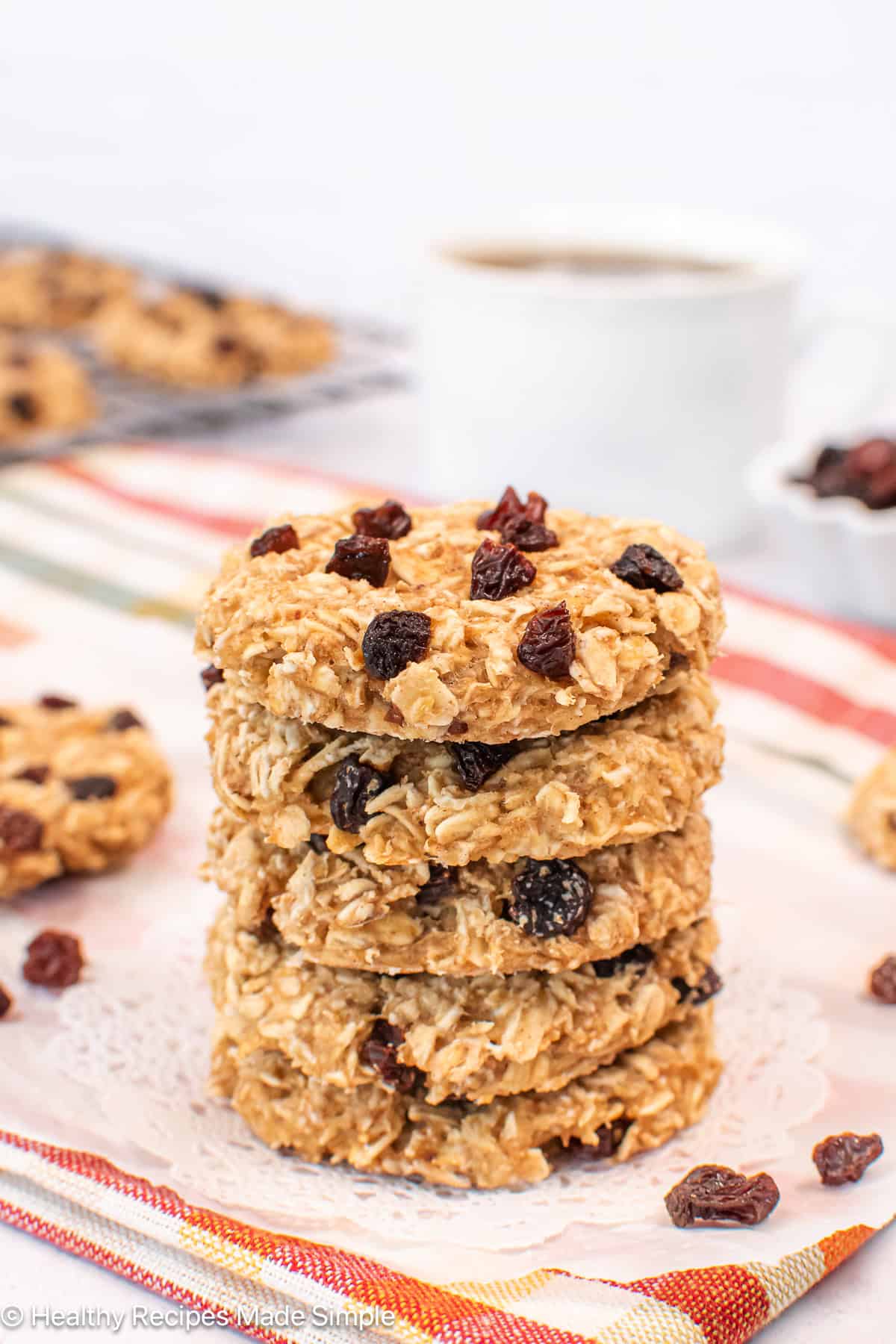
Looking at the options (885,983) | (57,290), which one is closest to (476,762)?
(885,983)

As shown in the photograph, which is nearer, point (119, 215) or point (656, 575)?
point (656, 575)

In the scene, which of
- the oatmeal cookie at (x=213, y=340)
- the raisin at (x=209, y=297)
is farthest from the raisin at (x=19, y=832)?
the raisin at (x=209, y=297)

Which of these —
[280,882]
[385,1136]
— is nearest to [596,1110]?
[385,1136]

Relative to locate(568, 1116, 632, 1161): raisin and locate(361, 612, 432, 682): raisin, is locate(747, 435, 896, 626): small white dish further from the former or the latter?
locate(361, 612, 432, 682): raisin

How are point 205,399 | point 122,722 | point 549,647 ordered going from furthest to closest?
1. point 205,399
2. point 122,722
3. point 549,647

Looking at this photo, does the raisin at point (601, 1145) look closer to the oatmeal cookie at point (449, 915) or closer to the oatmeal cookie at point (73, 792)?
the oatmeal cookie at point (449, 915)

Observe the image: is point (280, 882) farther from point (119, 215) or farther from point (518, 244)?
point (119, 215)

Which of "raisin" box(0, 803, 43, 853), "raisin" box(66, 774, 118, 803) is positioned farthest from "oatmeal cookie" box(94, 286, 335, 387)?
"raisin" box(0, 803, 43, 853)

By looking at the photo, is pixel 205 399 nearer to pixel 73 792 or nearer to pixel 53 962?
pixel 73 792
